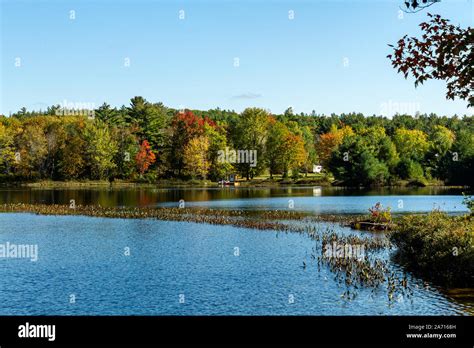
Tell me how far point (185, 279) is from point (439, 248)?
12.5 meters

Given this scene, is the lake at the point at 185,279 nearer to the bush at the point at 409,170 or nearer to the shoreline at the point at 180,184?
the shoreline at the point at 180,184

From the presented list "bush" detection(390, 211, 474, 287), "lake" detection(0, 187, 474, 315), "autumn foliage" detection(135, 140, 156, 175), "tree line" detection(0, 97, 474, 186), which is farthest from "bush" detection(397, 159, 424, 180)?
"bush" detection(390, 211, 474, 287)

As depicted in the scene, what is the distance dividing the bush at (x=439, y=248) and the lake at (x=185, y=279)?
109 centimetres

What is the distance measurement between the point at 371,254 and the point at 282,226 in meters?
14.6

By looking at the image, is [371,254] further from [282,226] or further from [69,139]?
[69,139]

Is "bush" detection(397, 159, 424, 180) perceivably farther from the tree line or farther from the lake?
the lake

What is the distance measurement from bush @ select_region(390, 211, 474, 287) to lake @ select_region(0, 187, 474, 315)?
109 centimetres

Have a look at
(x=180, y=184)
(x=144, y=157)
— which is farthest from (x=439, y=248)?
(x=144, y=157)

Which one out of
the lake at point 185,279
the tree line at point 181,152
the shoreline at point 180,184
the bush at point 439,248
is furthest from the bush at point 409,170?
the bush at point 439,248

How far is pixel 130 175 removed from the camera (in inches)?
4993

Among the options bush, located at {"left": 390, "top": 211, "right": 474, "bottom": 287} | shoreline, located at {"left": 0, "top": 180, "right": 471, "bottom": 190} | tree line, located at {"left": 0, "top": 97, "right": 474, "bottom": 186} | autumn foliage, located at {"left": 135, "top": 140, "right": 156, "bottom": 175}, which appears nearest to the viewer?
bush, located at {"left": 390, "top": 211, "right": 474, "bottom": 287}

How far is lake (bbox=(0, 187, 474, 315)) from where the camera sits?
20609 millimetres
